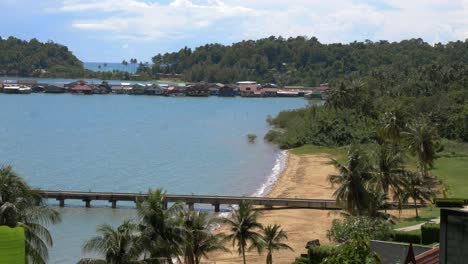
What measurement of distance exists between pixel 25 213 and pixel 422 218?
29306 millimetres

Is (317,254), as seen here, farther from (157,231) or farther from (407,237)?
(157,231)

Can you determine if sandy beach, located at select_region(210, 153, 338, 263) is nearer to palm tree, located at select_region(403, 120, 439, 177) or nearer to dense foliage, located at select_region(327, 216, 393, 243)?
dense foliage, located at select_region(327, 216, 393, 243)

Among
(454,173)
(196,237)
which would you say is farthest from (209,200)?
(196,237)

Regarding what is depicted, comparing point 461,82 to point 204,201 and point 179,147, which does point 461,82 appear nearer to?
point 179,147

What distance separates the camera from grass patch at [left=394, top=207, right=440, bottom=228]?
45.7 m

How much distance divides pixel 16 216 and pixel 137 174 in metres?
60.8

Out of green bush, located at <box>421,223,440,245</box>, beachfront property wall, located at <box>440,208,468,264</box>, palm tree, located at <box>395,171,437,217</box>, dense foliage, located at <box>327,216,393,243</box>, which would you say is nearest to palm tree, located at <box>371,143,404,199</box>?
palm tree, located at <box>395,171,437,217</box>

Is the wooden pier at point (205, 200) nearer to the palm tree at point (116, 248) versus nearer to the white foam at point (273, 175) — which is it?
the white foam at point (273, 175)

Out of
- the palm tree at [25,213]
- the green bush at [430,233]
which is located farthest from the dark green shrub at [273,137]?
the palm tree at [25,213]

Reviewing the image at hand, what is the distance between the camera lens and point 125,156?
102m

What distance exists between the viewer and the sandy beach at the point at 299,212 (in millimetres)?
45719

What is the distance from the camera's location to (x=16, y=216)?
24359 mm

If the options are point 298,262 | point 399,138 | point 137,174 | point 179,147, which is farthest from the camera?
point 179,147

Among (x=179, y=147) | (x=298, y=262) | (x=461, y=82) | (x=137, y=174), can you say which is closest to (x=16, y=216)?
(x=298, y=262)
